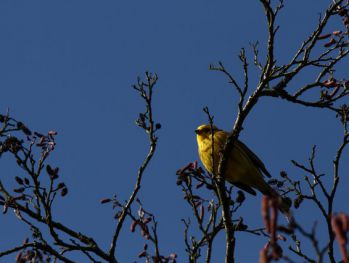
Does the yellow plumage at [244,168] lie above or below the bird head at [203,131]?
below

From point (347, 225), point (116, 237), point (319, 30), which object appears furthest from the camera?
point (319, 30)

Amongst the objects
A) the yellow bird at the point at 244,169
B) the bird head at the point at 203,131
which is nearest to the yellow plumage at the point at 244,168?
the yellow bird at the point at 244,169

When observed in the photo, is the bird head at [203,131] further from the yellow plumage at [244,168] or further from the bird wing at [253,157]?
the bird wing at [253,157]

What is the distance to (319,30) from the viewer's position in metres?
5.54

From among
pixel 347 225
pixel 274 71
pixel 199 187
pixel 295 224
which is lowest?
pixel 347 225

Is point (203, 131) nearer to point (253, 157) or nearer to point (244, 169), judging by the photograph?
point (253, 157)

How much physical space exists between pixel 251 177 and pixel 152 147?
3.22 m

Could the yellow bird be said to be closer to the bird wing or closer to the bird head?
the bird wing

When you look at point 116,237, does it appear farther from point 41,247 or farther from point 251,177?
point 251,177

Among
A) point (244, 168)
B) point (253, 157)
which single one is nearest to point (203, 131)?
point (253, 157)

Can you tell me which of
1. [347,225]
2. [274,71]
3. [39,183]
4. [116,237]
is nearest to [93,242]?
[116,237]

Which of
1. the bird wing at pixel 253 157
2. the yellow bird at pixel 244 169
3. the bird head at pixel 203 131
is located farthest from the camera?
the bird head at pixel 203 131

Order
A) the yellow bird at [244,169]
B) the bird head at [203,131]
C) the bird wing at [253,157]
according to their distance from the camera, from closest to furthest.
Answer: the yellow bird at [244,169] < the bird wing at [253,157] < the bird head at [203,131]

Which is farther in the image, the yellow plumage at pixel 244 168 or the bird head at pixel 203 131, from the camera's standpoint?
the bird head at pixel 203 131
